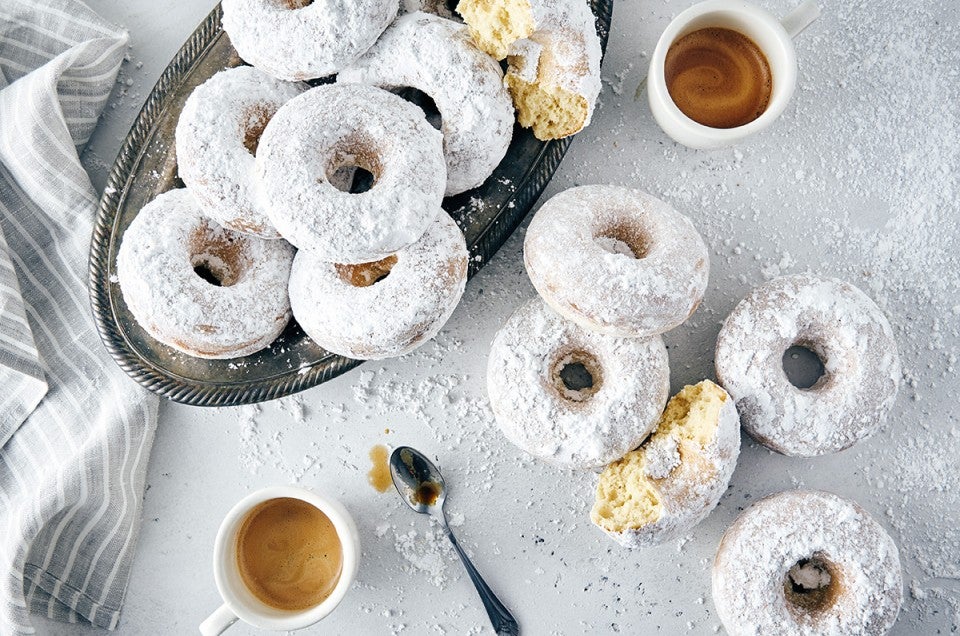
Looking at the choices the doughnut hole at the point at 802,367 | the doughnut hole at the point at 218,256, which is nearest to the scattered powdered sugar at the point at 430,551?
the doughnut hole at the point at 218,256

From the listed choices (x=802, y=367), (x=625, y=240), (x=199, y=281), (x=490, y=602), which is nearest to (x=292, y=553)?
(x=490, y=602)

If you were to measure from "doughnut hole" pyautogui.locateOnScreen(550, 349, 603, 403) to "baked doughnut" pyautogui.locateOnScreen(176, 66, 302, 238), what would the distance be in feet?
2.11

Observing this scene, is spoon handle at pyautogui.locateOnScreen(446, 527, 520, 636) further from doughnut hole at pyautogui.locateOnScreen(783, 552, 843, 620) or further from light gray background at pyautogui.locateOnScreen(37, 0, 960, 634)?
doughnut hole at pyautogui.locateOnScreen(783, 552, 843, 620)

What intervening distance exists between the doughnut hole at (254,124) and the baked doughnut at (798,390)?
1.03 meters

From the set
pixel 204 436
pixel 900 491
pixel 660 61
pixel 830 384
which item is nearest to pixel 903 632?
pixel 900 491

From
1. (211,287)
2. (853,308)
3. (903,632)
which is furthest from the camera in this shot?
(903,632)

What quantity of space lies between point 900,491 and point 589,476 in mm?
697

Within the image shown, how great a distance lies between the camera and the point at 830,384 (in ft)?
5.34

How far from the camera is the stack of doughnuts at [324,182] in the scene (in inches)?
53.4

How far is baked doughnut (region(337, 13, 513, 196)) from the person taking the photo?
1.42 meters

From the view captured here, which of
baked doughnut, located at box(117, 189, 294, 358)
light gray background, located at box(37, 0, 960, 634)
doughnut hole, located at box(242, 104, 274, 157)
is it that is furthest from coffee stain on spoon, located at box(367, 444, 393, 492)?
doughnut hole, located at box(242, 104, 274, 157)

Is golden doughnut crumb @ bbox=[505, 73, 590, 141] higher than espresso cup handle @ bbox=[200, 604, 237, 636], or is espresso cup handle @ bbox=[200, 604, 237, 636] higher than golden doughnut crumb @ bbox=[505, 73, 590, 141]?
golden doughnut crumb @ bbox=[505, 73, 590, 141]

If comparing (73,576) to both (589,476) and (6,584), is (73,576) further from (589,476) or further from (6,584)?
(589,476)

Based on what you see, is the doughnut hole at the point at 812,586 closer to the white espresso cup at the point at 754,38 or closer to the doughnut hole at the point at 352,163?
the white espresso cup at the point at 754,38
